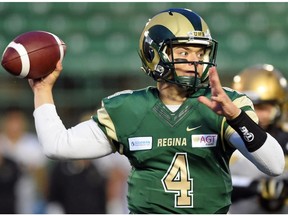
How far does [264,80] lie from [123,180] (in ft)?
14.0

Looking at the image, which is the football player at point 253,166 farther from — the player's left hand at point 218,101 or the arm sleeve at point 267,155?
the player's left hand at point 218,101

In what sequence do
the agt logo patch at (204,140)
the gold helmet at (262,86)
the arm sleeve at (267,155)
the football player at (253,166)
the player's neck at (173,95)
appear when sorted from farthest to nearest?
the gold helmet at (262,86) < the football player at (253,166) < the player's neck at (173,95) < the agt logo patch at (204,140) < the arm sleeve at (267,155)

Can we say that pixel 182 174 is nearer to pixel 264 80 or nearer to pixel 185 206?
pixel 185 206

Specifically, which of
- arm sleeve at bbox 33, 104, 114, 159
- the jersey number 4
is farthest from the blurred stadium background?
the jersey number 4

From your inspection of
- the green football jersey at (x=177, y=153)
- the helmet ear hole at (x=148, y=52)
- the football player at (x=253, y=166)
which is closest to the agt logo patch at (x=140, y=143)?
the green football jersey at (x=177, y=153)

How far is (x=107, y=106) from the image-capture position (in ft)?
12.0

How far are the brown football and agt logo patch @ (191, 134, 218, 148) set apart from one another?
2.44 feet

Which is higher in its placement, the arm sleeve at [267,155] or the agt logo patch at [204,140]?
the agt logo patch at [204,140]

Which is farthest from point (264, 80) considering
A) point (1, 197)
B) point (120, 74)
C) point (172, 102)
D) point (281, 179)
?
point (120, 74)

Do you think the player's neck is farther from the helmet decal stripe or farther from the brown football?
the brown football

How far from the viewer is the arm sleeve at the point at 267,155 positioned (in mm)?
3375

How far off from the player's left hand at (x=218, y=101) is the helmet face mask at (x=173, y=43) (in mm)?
242

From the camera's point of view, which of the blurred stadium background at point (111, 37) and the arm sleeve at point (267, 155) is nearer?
the arm sleeve at point (267, 155)

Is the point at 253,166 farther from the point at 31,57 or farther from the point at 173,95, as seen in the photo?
the point at 31,57
